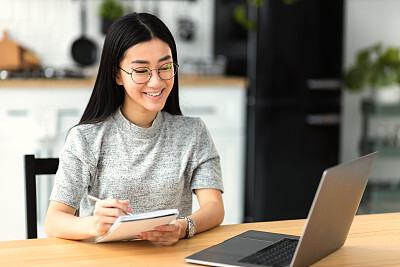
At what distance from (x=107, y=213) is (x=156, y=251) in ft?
0.44

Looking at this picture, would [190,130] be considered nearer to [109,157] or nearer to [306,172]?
[109,157]

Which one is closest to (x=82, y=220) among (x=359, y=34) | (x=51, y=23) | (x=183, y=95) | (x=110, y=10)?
(x=183, y=95)

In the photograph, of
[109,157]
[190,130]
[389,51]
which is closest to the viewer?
[109,157]

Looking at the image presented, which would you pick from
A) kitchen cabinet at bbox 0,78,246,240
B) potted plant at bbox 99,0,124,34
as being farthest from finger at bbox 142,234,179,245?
potted plant at bbox 99,0,124,34

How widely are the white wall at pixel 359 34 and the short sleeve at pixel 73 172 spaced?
307cm

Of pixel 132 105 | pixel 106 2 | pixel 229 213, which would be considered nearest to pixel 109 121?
pixel 132 105

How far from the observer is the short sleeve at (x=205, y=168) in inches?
67.4

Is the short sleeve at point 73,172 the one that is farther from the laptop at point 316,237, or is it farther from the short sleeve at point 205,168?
the laptop at point 316,237

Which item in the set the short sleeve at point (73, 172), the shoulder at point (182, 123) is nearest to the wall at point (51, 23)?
the shoulder at point (182, 123)

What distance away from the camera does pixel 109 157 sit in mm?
1644

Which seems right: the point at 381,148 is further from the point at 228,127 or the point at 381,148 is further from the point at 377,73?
the point at 228,127

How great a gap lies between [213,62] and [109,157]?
2332mm

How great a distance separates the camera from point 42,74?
11.5 ft

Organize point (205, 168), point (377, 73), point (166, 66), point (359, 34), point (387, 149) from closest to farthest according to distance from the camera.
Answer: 1. point (166, 66)
2. point (205, 168)
3. point (377, 73)
4. point (387, 149)
5. point (359, 34)
